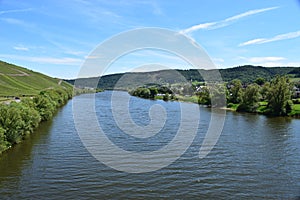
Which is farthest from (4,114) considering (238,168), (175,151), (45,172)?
(238,168)

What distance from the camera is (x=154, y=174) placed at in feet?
60.3

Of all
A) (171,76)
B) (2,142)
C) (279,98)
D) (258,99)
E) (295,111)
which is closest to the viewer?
(2,142)

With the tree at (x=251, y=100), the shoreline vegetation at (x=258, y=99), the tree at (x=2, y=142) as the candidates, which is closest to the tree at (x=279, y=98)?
the shoreline vegetation at (x=258, y=99)

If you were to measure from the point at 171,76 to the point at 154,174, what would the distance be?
106 meters

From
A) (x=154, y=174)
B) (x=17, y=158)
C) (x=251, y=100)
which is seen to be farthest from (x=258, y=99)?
(x=17, y=158)

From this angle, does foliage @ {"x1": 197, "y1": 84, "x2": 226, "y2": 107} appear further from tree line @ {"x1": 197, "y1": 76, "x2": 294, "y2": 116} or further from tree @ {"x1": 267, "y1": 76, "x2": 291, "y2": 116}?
tree @ {"x1": 267, "y1": 76, "x2": 291, "y2": 116}

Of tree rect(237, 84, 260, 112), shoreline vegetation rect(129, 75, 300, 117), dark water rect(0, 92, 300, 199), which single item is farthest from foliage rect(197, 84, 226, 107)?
dark water rect(0, 92, 300, 199)

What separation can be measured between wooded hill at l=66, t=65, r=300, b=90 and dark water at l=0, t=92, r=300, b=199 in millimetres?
62940

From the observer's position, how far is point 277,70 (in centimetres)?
18450

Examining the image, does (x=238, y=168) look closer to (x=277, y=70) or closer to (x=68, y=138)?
(x=68, y=138)

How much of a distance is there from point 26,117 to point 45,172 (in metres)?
11.0

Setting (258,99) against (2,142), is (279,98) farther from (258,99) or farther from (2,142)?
(2,142)

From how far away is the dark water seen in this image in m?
15.6

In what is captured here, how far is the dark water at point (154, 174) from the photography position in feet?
51.1
